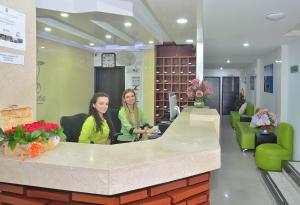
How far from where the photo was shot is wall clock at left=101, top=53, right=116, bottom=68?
8016 mm

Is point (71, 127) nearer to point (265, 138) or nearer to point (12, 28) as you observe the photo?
point (12, 28)

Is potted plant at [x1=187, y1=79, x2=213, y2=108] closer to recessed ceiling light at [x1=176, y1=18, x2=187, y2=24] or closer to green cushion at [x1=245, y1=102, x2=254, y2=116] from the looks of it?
recessed ceiling light at [x1=176, y1=18, x2=187, y2=24]

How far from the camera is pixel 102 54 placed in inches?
320

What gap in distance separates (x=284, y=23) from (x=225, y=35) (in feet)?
3.86

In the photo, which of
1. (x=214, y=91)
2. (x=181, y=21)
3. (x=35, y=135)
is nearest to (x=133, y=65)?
(x=181, y=21)

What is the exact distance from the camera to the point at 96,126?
265cm

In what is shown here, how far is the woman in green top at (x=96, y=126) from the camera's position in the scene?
102 inches

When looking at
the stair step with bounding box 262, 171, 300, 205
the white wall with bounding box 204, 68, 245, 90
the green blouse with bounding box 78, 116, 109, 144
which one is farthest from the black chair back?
the white wall with bounding box 204, 68, 245, 90

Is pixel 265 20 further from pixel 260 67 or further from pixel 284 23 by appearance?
pixel 260 67

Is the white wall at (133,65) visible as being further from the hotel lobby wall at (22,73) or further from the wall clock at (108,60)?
the hotel lobby wall at (22,73)

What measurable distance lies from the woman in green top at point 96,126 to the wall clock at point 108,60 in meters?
5.30

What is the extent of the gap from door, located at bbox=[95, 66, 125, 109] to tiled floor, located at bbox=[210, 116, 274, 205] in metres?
3.55

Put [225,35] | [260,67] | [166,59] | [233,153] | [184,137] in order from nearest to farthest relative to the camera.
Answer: [184,137] < [225,35] < [233,153] < [166,59] < [260,67]

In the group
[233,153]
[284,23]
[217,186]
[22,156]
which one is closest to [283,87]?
[233,153]
